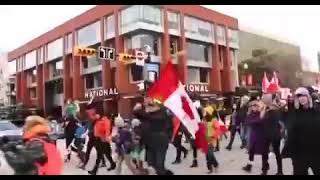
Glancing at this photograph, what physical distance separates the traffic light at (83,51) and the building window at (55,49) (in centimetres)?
21

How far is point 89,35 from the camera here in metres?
5.34

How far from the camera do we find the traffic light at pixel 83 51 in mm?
5145

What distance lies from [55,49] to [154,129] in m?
1.43

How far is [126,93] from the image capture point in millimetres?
5184

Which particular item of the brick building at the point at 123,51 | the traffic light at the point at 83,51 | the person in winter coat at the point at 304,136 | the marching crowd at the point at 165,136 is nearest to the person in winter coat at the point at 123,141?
the marching crowd at the point at 165,136

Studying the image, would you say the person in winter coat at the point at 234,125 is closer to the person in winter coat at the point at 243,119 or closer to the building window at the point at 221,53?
the person in winter coat at the point at 243,119

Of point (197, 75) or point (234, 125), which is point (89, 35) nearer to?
point (197, 75)

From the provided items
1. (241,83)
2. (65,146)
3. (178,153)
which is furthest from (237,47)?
(65,146)

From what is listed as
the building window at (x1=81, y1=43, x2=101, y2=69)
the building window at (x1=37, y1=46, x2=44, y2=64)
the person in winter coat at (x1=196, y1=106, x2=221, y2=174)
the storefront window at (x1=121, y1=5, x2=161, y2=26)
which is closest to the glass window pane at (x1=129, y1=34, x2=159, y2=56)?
the storefront window at (x1=121, y1=5, x2=161, y2=26)

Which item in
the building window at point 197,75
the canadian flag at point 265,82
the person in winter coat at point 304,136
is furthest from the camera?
the canadian flag at point 265,82

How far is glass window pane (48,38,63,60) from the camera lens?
5.44m

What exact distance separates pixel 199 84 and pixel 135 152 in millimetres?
1016

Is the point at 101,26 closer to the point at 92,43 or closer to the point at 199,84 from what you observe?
the point at 92,43

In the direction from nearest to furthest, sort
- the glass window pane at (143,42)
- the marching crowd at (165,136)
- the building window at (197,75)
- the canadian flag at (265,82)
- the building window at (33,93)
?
the marching crowd at (165,136)
the glass window pane at (143,42)
the building window at (197,75)
the building window at (33,93)
the canadian flag at (265,82)
